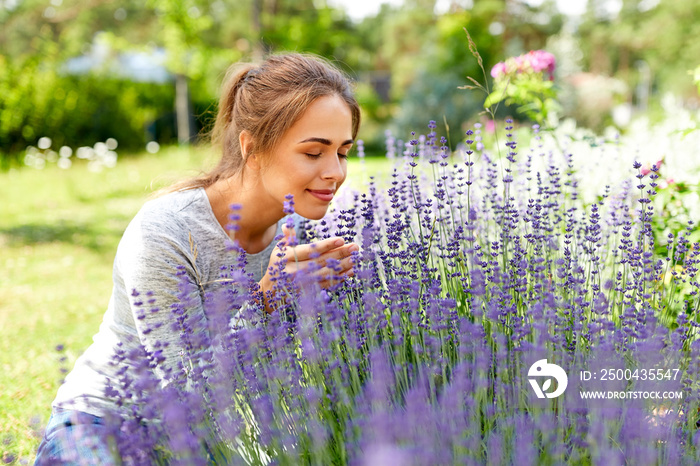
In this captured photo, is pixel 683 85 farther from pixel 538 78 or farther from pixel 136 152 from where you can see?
pixel 538 78

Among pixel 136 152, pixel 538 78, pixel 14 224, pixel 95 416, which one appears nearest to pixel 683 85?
pixel 136 152

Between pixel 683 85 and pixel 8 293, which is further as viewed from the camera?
pixel 683 85

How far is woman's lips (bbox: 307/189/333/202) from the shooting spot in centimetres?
200

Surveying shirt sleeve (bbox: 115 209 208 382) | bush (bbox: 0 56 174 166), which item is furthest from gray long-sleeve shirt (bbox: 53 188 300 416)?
bush (bbox: 0 56 174 166)

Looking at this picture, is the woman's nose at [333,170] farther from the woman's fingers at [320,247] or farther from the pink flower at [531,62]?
the pink flower at [531,62]

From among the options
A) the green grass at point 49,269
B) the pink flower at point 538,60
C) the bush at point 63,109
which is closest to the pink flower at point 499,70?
the pink flower at point 538,60

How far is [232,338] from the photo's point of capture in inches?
52.9

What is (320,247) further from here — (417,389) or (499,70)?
(499,70)

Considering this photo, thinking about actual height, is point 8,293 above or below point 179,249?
below

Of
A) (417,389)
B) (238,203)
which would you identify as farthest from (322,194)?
(417,389)

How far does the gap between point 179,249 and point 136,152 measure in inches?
552

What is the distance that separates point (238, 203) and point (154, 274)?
1.44 feet

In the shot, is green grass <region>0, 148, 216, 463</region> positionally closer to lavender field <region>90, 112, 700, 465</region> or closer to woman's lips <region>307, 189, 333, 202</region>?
lavender field <region>90, 112, 700, 465</region>

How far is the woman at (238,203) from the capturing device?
5.90ft
